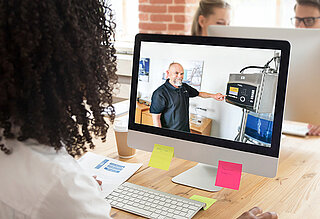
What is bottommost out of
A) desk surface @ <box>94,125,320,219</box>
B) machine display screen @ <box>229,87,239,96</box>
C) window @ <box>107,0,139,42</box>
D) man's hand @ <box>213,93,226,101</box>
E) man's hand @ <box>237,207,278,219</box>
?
desk surface @ <box>94,125,320,219</box>

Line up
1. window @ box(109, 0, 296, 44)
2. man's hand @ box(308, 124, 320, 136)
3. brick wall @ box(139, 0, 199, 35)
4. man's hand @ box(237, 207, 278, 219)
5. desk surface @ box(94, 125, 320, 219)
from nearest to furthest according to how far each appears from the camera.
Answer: man's hand @ box(237, 207, 278, 219) → desk surface @ box(94, 125, 320, 219) → man's hand @ box(308, 124, 320, 136) → brick wall @ box(139, 0, 199, 35) → window @ box(109, 0, 296, 44)

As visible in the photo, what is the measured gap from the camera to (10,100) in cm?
67

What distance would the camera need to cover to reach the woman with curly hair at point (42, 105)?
2.10ft

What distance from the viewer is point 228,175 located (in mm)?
1091

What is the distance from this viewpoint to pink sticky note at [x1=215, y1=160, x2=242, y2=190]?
107 cm

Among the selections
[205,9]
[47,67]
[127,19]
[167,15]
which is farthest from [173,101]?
[127,19]

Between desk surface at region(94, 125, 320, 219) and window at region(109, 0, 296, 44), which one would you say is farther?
window at region(109, 0, 296, 44)

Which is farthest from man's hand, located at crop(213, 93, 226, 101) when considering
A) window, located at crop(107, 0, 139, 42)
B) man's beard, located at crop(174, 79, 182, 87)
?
window, located at crop(107, 0, 139, 42)

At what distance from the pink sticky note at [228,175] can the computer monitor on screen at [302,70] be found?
54 cm

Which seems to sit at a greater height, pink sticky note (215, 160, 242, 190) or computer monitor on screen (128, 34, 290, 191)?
computer monitor on screen (128, 34, 290, 191)

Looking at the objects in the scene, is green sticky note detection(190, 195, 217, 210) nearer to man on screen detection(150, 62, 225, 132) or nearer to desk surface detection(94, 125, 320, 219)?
desk surface detection(94, 125, 320, 219)

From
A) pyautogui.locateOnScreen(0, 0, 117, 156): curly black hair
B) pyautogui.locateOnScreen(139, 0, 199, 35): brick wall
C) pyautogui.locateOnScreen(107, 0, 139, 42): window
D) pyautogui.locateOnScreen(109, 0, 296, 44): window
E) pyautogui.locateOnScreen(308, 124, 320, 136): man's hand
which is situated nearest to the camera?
pyautogui.locateOnScreen(0, 0, 117, 156): curly black hair

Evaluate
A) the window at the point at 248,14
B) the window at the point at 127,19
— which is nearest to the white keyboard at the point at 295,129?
the window at the point at 248,14

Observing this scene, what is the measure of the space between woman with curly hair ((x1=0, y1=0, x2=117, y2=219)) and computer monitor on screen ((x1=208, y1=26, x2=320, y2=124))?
949 mm
